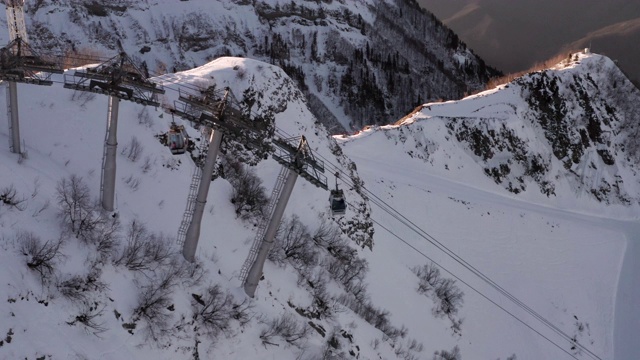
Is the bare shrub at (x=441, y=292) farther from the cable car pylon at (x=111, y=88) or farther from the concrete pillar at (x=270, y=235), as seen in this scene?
the cable car pylon at (x=111, y=88)

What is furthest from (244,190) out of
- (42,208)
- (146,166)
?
(42,208)

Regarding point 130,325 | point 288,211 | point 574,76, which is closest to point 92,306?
point 130,325

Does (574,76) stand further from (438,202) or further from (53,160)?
(53,160)

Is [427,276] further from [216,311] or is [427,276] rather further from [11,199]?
[11,199]

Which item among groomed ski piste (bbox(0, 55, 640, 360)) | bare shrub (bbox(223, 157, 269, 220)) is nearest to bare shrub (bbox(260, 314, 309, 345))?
groomed ski piste (bbox(0, 55, 640, 360))

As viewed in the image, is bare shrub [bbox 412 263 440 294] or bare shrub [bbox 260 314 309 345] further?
bare shrub [bbox 412 263 440 294]

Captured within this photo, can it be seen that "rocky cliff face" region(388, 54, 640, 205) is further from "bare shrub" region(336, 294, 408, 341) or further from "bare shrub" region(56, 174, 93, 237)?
"bare shrub" region(56, 174, 93, 237)
